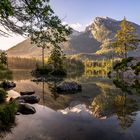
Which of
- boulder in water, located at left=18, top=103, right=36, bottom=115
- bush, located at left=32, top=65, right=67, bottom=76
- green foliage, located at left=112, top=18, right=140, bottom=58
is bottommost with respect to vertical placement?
bush, located at left=32, top=65, right=67, bottom=76

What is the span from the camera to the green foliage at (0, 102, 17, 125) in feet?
51.3

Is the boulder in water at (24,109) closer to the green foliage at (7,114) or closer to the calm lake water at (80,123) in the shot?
the calm lake water at (80,123)

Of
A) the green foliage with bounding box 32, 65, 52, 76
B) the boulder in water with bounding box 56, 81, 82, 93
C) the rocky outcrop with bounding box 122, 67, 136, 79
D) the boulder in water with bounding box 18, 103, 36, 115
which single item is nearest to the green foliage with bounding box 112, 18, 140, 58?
the rocky outcrop with bounding box 122, 67, 136, 79

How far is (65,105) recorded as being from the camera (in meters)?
23.8

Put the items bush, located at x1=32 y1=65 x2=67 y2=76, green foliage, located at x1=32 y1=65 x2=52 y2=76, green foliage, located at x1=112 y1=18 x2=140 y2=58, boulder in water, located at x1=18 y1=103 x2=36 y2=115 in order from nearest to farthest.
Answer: boulder in water, located at x1=18 y1=103 x2=36 y2=115, green foliage, located at x1=112 y1=18 x2=140 y2=58, bush, located at x1=32 y1=65 x2=67 y2=76, green foliage, located at x1=32 y1=65 x2=52 y2=76

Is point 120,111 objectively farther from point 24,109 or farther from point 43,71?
point 43,71

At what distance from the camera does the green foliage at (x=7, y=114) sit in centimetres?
1563

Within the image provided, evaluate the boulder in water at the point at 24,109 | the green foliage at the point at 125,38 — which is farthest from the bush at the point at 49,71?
the boulder in water at the point at 24,109

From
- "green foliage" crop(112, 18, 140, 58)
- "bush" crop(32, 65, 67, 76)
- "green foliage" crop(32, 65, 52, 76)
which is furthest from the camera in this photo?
"green foliage" crop(32, 65, 52, 76)

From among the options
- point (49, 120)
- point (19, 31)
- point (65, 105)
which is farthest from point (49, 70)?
point (19, 31)

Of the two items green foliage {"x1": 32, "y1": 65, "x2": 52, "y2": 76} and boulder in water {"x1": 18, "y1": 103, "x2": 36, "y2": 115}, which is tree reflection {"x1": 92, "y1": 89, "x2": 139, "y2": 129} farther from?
green foliage {"x1": 32, "y1": 65, "x2": 52, "y2": 76}

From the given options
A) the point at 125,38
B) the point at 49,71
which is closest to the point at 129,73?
the point at 125,38

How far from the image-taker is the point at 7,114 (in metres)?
16.1

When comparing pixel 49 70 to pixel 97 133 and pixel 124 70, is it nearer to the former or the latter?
pixel 124 70
